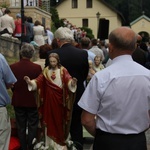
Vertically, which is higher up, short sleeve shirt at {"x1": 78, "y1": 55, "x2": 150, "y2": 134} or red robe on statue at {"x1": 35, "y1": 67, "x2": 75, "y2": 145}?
short sleeve shirt at {"x1": 78, "y1": 55, "x2": 150, "y2": 134}

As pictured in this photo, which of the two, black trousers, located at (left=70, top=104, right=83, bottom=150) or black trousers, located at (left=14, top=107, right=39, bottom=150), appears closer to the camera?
black trousers, located at (left=70, top=104, right=83, bottom=150)

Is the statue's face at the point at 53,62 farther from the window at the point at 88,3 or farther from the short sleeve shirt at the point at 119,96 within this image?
the window at the point at 88,3

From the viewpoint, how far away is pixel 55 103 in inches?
243

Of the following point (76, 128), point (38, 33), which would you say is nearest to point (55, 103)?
point (76, 128)

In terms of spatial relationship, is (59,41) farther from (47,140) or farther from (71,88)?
(47,140)

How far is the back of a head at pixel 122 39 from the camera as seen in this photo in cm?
376

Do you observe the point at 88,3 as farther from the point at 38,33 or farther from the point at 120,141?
the point at 120,141

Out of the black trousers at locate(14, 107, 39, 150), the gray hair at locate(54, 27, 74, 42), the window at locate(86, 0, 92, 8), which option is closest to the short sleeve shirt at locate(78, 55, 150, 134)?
the gray hair at locate(54, 27, 74, 42)

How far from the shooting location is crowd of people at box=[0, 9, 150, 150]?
3.72 m

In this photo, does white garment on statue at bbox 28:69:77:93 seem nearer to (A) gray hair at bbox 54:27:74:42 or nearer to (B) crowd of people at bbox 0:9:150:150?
(B) crowd of people at bbox 0:9:150:150

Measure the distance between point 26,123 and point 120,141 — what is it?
368 cm

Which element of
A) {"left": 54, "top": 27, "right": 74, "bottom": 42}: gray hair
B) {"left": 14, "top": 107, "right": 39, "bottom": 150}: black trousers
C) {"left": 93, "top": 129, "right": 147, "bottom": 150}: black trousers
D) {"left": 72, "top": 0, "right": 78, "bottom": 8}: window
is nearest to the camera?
{"left": 93, "top": 129, "right": 147, "bottom": 150}: black trousers

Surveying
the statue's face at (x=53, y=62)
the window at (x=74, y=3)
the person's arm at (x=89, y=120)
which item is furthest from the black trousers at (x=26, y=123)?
the window at (x=74, y=3)

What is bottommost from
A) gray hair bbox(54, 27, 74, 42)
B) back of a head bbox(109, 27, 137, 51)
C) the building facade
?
the building facade
